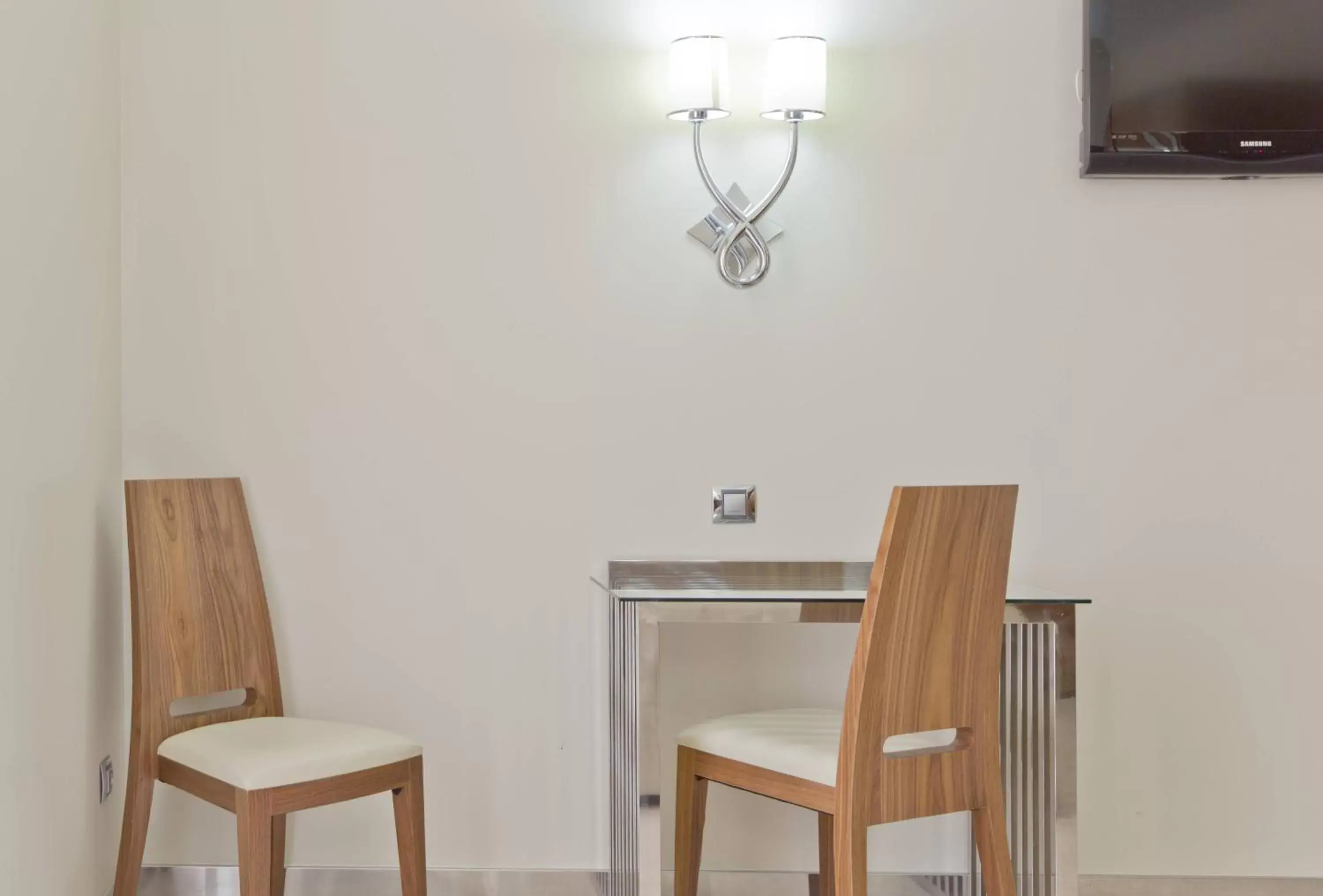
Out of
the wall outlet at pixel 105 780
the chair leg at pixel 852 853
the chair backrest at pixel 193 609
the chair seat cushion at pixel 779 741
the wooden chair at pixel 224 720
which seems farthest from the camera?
the wall outlet at pixel 105 780

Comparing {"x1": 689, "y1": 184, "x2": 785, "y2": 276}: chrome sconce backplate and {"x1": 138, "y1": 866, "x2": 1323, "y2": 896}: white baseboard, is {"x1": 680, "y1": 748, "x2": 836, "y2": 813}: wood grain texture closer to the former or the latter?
{"x1": 138, "y1": 866, "x2": 1323, "y2": 896}: white baseboard

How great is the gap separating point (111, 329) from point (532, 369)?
0.93 m

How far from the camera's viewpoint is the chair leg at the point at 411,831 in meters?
2.33

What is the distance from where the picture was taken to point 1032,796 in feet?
7.89

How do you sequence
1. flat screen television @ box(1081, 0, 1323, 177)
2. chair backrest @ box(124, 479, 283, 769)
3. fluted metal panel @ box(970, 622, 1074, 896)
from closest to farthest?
fluted metal panel @ box(970, 622, 1074, 896) → chair backrest @ box(124, 479, 283, 769) → flat screen television @ box(1081, 0, 1323, 177)

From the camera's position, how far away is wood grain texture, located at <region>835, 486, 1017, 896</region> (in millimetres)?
1954

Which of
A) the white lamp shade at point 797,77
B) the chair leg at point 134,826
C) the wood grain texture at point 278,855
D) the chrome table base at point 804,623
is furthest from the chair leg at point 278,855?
the white lamp shade at point 797,77

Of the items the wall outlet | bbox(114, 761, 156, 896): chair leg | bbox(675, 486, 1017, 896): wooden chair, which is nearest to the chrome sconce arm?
bbox(675, 486, 1017, 896): wooden chair

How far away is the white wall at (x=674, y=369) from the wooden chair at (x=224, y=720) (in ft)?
0.57

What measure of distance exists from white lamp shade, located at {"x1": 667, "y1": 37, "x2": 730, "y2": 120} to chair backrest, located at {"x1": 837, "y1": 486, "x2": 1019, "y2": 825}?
107 cm

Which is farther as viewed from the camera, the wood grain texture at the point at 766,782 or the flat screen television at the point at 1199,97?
the flat screen television at the point at 1199,97

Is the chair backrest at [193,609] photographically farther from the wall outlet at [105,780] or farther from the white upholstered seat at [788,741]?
the white upholstered seat at [788,741]

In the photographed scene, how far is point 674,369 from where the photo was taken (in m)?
2.77

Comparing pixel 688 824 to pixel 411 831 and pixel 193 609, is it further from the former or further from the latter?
pixel 193 609
